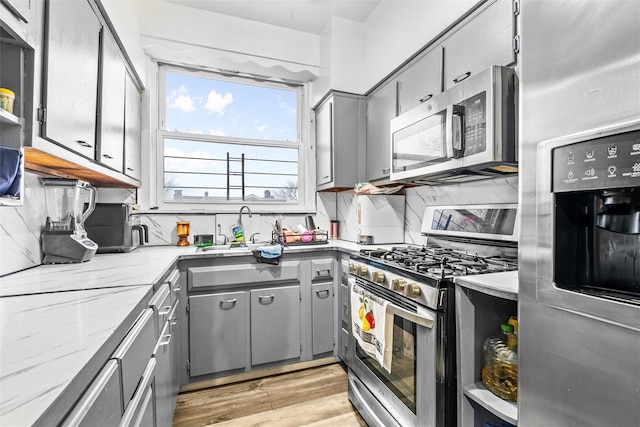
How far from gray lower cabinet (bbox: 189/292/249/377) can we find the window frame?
946 mm

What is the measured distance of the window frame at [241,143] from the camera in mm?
2711

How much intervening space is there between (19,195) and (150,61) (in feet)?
6.78

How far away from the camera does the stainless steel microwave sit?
1314 mm

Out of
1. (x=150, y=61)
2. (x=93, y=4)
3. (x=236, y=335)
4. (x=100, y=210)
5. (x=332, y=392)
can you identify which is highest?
(x=150, y=61)

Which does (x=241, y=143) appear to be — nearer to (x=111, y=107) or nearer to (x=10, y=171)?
(x=111, y=107)

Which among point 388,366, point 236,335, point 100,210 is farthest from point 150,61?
point 388,366

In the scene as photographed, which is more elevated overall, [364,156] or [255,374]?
[364,156]

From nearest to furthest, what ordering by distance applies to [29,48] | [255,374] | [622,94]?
[622,94], [29,48], [255,374]

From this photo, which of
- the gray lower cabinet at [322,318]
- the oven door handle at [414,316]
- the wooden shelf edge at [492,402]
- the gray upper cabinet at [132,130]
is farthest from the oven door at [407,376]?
the gray upper cabinet at [132,130]

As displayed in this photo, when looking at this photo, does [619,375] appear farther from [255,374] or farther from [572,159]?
[255,374]

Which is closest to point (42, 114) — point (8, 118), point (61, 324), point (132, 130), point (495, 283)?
point (8, 118)

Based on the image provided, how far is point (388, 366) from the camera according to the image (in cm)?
142

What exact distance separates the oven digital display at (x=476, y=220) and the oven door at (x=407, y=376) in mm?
684

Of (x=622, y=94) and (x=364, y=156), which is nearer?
(x=622, y=94)
